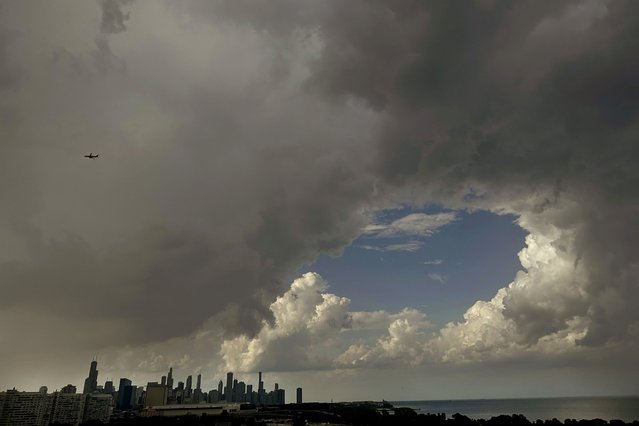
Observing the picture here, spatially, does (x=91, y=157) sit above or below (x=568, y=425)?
above

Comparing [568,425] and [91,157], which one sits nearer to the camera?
[91,157]

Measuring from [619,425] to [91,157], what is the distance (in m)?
224

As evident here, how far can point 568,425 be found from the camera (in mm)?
199750

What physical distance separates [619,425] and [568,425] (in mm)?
19730

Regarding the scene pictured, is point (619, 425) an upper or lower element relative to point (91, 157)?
lower

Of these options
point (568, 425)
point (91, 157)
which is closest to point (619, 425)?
point (568, 425)

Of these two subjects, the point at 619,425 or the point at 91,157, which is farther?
the point at 619,425

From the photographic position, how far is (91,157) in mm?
117375

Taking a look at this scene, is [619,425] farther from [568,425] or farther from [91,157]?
[91,157]

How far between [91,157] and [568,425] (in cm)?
21846

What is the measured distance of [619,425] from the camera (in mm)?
188000
